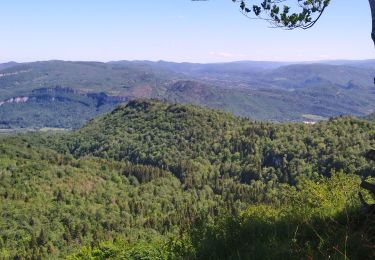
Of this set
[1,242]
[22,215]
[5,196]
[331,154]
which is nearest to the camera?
[1,242]

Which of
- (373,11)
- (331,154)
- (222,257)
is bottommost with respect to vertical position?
(331,154)

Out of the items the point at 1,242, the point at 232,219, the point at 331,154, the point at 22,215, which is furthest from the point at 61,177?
the point at 232,219

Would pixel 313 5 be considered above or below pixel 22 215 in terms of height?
above

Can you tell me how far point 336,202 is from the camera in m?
12.6

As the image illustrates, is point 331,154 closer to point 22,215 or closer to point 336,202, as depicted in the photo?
point 22,215

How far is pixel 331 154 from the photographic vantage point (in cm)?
19325

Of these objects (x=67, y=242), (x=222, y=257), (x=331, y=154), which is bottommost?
(x=67, y=242)

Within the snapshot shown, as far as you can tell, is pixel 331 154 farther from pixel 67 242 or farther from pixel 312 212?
pixel 312 212

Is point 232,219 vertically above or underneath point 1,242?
above

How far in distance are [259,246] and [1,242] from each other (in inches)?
5712

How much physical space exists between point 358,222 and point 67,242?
14584 cm

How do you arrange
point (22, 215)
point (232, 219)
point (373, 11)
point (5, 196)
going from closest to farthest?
point (373, 11)
point (232, 219)
point (22, 215)
point (5, 196)

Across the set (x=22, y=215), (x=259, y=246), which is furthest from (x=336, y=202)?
(x=22, y=215)

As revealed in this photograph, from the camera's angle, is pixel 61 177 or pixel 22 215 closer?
pixel 22 215
